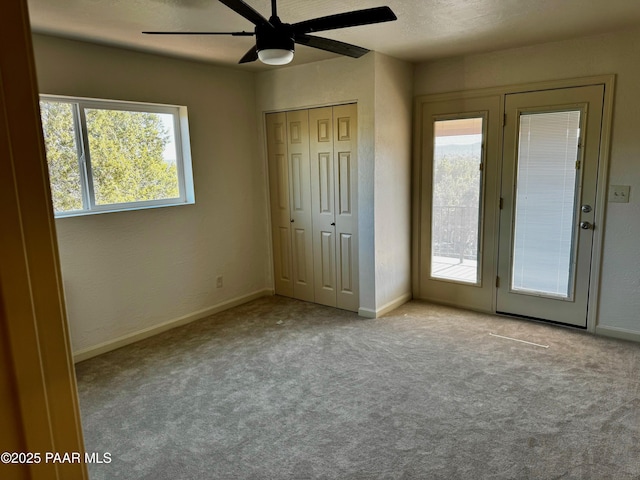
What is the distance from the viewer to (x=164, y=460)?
2.30 meters

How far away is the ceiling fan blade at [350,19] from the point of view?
209 cm

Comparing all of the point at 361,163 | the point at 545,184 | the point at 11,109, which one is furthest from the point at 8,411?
the point at 545,184

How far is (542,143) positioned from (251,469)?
3.47m

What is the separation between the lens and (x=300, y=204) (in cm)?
471

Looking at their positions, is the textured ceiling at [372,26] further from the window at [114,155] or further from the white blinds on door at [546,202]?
the white blinds on door at [546,202]

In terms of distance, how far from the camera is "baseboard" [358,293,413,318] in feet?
14.0

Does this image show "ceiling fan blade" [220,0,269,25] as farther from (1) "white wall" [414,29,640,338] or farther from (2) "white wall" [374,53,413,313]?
(1) "white wall" [414,29,640,338]

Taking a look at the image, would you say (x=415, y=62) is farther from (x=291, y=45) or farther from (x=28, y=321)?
(x=28, y=321)

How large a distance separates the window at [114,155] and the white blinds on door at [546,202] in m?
3.15

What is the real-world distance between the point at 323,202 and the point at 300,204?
31 centimetres

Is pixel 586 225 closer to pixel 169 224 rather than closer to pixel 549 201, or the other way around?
pixel 549 201

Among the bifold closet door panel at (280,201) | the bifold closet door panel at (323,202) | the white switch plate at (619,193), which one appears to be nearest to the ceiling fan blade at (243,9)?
the bifold closet door panel at (323,202)

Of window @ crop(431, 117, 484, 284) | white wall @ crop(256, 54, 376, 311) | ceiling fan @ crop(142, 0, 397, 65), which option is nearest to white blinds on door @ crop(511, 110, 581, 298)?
window @ crop(431, 117, 484, 284)

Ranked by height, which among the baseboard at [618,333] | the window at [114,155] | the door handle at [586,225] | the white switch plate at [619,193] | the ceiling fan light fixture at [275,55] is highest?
the ceiling fan light fixture at [275,55]
